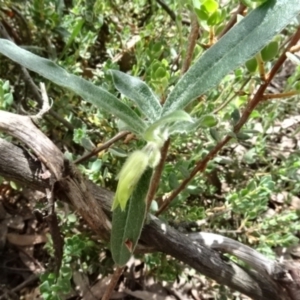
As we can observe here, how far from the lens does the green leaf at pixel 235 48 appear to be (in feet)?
1.94

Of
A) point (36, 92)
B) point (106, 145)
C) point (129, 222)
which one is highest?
point (36, 92)

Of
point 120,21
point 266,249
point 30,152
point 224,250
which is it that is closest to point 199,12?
point 30,152

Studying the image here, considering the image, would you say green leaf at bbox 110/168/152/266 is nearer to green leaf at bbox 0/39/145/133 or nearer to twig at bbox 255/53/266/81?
green leaf at bbox 0/39/145/133

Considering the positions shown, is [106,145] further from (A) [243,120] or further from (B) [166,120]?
(B) [166,120]

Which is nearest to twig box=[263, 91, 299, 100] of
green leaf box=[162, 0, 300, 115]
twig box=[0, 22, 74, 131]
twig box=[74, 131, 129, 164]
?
green leaf box=[162, 0, 300, 115]

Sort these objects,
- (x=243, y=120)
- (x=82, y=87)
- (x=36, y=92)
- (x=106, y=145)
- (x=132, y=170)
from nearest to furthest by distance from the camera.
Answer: (x=132, y=170) < (x=82, y=87) < (x=243, y=120) < (x=106, y=145) < (x=36, y=92)

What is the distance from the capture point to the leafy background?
101cm

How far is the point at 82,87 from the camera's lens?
0.65m

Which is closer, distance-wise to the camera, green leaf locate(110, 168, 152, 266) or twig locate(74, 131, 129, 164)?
green leaf locate(110, 168, 152, 266)

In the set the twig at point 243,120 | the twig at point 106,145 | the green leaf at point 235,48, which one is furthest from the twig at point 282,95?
the twig at point 106,145

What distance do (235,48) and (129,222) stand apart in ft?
0.84

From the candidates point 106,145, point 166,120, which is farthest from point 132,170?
point 106,145

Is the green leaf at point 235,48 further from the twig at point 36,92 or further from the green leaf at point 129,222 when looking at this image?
Answer: the twig at point 36,92

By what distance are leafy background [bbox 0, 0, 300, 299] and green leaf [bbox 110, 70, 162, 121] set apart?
157 millimetres
